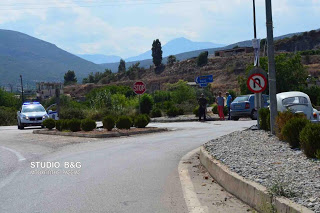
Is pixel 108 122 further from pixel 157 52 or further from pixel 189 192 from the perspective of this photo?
pixel 157 52

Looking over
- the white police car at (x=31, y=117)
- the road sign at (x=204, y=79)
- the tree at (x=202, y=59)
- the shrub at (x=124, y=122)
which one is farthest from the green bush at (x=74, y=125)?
the tree at (x=202, y=59)

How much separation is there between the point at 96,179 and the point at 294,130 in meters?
4.49

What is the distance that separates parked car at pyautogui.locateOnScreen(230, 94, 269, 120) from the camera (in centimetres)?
2869

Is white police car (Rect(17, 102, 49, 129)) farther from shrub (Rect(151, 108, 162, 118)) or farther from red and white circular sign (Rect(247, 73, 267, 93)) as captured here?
red and white circular sign (Rect(247, 73, 267, 93))

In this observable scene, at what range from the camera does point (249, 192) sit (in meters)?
7.18

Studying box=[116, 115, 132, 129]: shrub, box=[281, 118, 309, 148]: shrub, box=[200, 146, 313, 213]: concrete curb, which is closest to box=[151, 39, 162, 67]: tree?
box=[116, 115, 132, 129]: shrub

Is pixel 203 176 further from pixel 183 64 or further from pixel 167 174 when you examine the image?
pixel 183 64

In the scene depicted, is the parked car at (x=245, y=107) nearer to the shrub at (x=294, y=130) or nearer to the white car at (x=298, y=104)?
the white car at (x=298, y=104)

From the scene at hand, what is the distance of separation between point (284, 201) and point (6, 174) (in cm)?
675

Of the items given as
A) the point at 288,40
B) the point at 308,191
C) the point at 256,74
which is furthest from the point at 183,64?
the point at 308,191

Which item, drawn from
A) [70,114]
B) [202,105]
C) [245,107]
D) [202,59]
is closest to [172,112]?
[202,105]

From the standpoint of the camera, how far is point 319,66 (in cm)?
8138

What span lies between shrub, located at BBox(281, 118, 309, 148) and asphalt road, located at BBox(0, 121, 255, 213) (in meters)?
2.65

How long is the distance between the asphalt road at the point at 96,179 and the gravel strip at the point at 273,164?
45.2 inches
